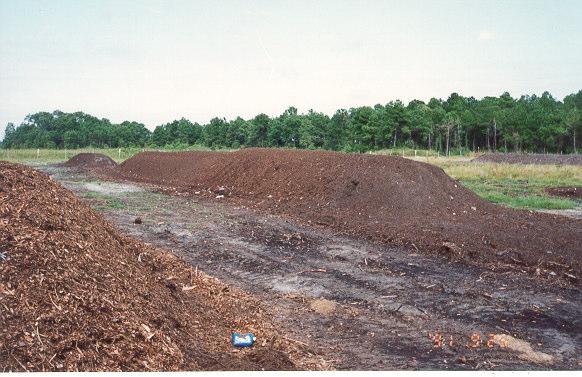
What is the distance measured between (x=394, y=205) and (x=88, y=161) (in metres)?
32.5

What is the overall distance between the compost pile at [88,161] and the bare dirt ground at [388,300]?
30188 mm

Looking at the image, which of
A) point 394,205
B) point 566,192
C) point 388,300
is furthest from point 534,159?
point 388,300

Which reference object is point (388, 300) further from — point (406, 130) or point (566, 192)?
point (406, 130)

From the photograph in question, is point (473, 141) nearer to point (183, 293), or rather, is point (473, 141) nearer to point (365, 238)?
point (365, 238)

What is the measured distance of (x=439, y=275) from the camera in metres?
7.93

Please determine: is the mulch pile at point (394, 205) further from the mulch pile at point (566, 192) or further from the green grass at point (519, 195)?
the mulch pile at point (566, 192)

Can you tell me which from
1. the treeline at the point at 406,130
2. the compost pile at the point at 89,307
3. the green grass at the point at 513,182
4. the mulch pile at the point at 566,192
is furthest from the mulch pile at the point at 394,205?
the treeline at the point at 406,130

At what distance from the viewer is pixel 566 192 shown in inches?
885

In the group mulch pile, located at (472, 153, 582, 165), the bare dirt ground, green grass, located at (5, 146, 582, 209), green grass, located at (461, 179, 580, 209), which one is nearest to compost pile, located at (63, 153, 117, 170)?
green grass, located at (5, 146, 582, 209)

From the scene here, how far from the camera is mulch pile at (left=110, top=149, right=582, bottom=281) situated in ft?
31.3

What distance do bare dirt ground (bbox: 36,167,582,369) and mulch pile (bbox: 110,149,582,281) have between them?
934mm

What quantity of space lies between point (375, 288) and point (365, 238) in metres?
3.67

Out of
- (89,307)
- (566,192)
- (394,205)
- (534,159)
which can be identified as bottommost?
(566,192)

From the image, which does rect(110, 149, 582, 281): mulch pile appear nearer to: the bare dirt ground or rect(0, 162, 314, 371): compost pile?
the bare dirt ground
